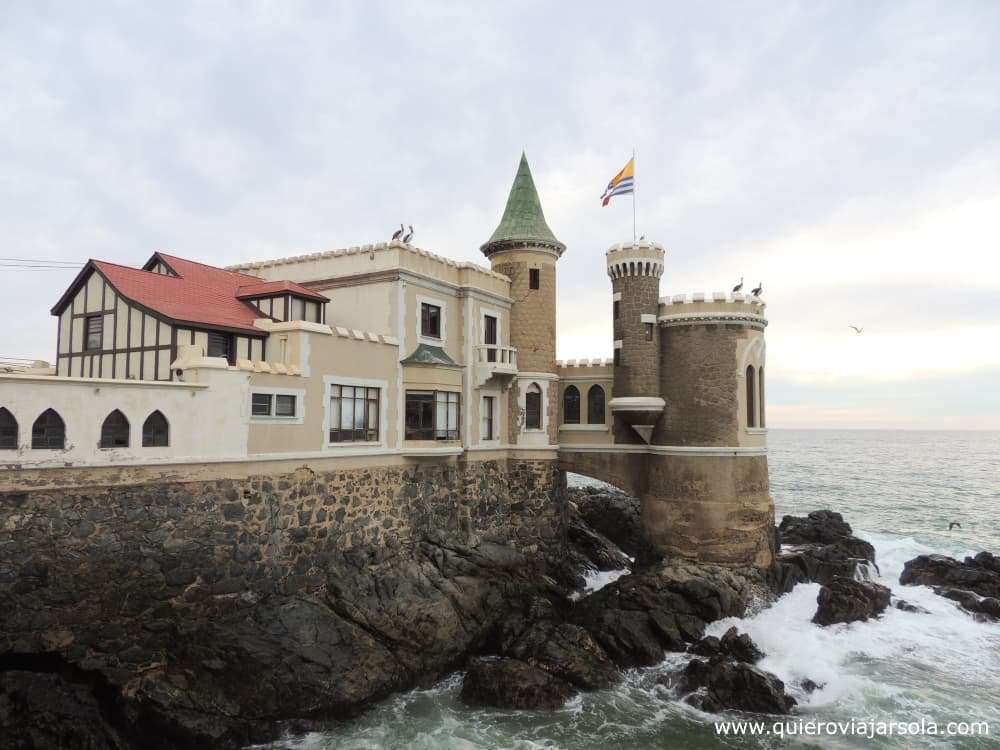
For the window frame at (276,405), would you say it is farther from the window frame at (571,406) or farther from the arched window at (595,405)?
the arched window at (595,405)

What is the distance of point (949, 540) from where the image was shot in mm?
48062

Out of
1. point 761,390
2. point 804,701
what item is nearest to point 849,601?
point 804,701

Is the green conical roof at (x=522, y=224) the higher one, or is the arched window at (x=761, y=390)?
the green conical roof at (x=522, y=224)

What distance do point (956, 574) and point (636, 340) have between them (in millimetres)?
19308

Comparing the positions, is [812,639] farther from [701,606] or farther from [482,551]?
[482,551]

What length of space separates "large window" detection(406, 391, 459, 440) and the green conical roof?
816 cm

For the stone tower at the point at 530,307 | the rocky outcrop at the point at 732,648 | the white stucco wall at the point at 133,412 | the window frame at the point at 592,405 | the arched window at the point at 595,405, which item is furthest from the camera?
the arched window at the point at 595,405

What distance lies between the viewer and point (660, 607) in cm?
2603

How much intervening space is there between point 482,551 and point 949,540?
38.2 meters

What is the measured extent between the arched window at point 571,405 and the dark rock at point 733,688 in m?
14.4

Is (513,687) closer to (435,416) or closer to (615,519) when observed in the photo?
(435,416)

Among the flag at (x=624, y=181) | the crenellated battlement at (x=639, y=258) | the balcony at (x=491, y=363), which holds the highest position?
the flag at (x=624, y=181)

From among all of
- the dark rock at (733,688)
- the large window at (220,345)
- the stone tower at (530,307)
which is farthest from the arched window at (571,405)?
the large window at (220,345)

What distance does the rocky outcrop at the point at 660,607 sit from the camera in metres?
24.0
